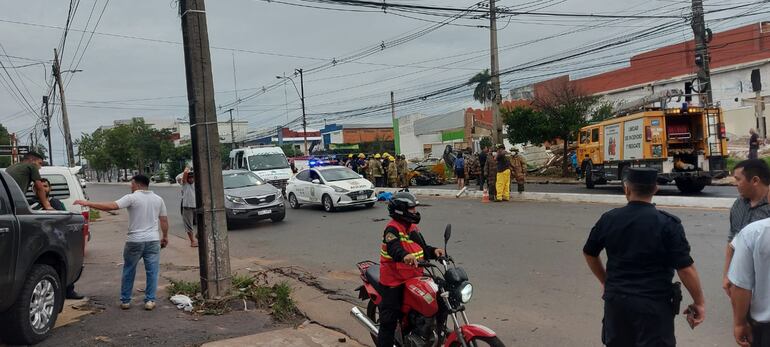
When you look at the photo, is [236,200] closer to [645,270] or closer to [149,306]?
[149,306]

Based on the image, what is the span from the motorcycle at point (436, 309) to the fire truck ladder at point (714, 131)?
51.9 feet

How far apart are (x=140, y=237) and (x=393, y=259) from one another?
11.6 feet

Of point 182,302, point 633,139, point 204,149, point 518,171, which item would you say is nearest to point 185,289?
point 182,302

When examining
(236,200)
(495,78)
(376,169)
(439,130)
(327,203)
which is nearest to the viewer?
(236,200)

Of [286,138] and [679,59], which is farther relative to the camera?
[286,138]

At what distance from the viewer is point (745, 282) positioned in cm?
287

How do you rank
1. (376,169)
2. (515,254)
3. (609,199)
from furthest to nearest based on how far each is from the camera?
(376,169)
(609,199)
(515,254)

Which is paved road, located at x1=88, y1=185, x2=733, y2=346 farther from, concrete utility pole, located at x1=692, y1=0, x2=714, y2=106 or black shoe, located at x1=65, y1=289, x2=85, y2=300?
concrete utility pole, located at x1=692, y1=0, x2=714, y2=106

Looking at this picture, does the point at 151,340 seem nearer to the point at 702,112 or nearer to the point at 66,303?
the point at 66,303

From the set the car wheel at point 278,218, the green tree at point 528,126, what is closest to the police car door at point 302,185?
the car wheel at point 278,218

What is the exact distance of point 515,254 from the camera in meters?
9.09

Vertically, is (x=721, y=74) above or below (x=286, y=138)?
above

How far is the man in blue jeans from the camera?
20.7 feet

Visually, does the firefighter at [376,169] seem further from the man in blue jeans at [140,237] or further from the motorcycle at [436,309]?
the motorcycle at [436,309]
